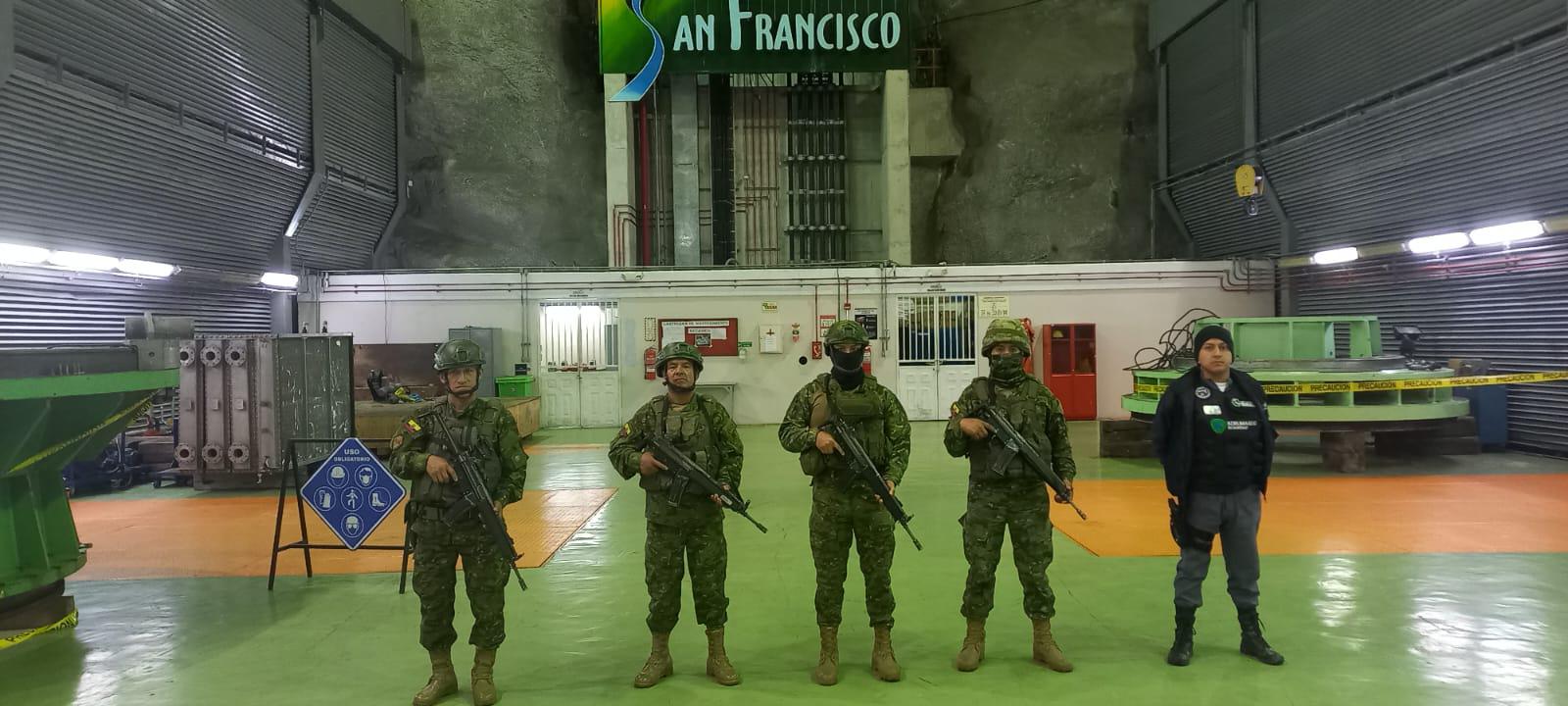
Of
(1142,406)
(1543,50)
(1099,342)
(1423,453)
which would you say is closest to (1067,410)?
(1099,342)

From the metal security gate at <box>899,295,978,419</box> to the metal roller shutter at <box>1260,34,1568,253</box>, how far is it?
18.9 feet

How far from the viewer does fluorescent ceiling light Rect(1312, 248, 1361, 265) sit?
12062mm

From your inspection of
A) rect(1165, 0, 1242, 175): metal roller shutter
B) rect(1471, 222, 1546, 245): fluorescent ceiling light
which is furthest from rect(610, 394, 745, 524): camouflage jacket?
rect(1165, 0, 1242, 175): metal roller shutter

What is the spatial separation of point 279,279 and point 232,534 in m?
7.41

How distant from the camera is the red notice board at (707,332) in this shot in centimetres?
1421

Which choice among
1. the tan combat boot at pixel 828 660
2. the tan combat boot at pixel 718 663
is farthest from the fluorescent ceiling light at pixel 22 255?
the tan combat boot at pixel 828 660

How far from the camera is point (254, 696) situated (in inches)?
158

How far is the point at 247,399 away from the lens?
920 cm

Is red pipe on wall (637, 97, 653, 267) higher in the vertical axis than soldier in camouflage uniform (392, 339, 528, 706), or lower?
higher

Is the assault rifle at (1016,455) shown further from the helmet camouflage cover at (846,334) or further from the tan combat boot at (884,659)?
the tan combat boot at (884,659)

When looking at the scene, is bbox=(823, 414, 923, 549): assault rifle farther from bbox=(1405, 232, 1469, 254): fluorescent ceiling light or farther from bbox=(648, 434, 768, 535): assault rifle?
bbox=(1405, 232, 1469, 254): fluorescent ceiling light

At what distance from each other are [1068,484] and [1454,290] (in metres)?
10.4

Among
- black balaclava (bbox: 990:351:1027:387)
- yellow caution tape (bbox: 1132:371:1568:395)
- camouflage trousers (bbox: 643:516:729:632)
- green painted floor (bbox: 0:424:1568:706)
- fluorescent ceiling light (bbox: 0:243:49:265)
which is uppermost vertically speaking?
fluorescent ceiling light (bbox: 0:243:49:265)

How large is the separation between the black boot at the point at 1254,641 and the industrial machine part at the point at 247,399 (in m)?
9.21
